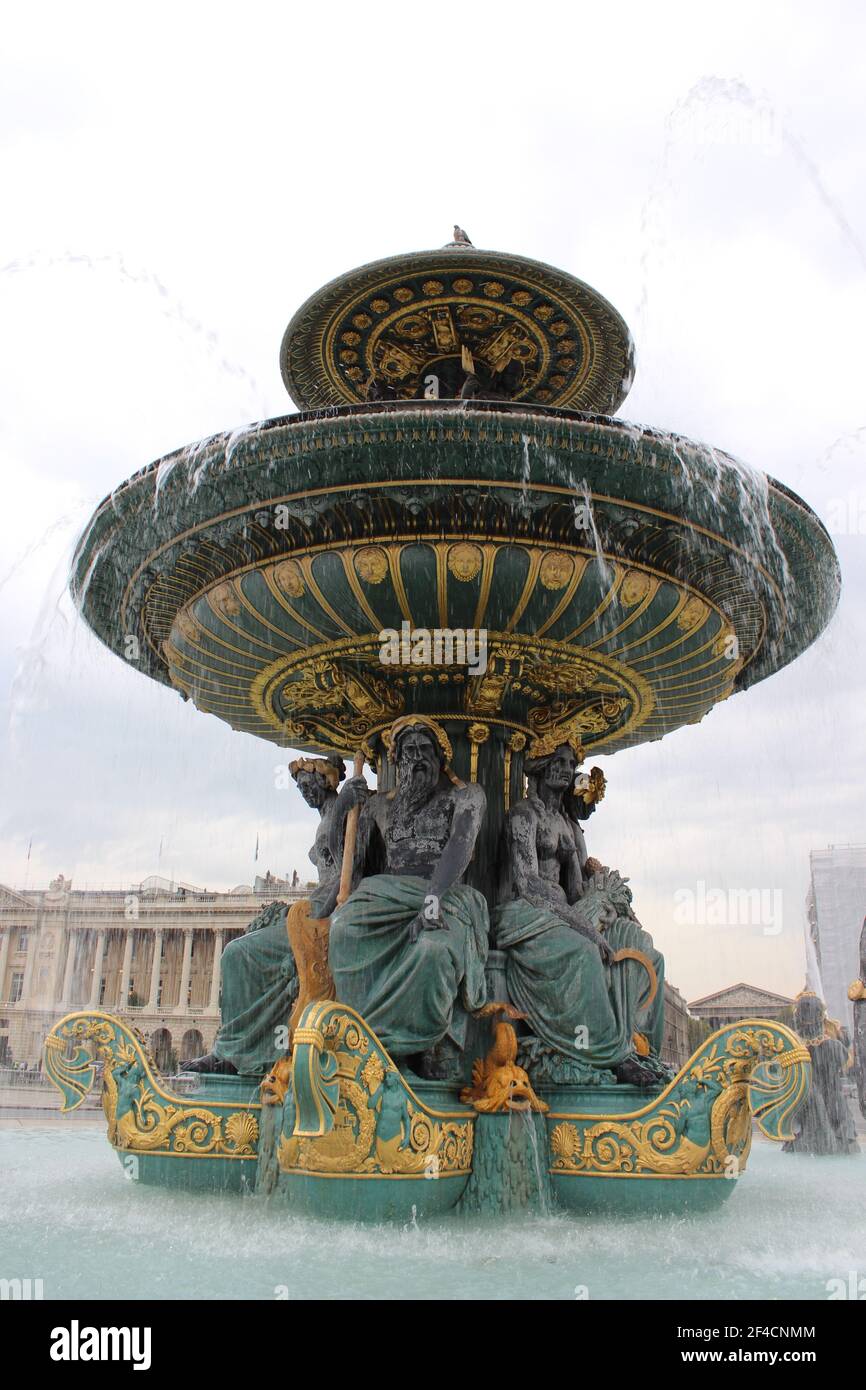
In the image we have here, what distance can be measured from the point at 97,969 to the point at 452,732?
53.7 meters

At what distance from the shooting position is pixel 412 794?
6340mm

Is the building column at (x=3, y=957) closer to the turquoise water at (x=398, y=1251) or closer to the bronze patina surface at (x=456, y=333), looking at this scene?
the bronze patina surface at (x=456, y=333)

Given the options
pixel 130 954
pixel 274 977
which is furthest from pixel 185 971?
pixel 274 977

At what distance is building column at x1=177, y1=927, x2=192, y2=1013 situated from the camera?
169 feet

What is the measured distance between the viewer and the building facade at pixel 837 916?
25.3m

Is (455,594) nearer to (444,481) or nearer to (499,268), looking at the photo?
(444,481)

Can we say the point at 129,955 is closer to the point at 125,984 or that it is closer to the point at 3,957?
the point at 125,984

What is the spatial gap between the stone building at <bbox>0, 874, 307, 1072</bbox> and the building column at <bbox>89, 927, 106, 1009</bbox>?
7 cm

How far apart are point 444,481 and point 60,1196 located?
4.25 metres

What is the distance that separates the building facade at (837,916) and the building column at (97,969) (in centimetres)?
3901

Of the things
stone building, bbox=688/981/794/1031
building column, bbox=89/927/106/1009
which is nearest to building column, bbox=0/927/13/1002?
building column, bbox=89/927/106/1009

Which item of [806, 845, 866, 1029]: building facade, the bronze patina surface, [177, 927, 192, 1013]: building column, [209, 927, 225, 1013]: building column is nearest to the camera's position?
the bronze patina surface

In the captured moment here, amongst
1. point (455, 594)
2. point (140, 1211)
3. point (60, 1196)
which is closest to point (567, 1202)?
point (140, 1211)

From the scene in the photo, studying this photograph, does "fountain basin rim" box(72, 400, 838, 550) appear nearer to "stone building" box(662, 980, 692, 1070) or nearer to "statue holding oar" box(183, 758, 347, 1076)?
"statue holding oar" box(183, 758, 347, 1076)
